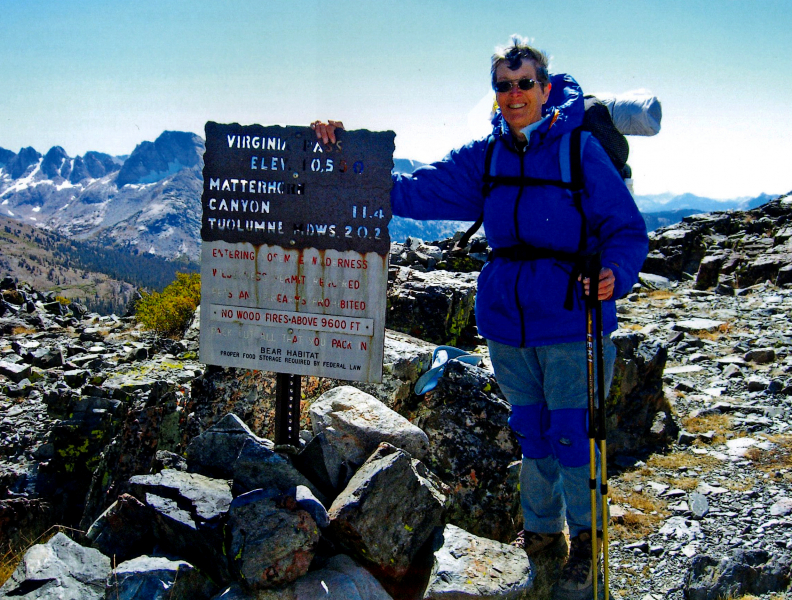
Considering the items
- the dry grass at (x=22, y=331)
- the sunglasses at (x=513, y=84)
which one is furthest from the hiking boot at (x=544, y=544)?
the dry grass at (x=22, y=331)

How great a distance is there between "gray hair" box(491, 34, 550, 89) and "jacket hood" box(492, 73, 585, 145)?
6.9 inches

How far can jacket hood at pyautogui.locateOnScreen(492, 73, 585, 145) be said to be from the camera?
3990mm

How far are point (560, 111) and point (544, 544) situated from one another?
325 centimetres

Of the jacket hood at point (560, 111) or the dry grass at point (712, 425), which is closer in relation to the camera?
the jacket hood at point (560, 111)

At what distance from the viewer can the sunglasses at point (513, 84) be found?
4.02 metres

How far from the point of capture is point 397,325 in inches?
392

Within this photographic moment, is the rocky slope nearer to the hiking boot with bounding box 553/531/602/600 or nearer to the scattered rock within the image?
the scattered rock

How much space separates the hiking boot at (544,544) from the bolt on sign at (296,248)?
1743mm

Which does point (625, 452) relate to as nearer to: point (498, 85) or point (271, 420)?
point (271, 420)

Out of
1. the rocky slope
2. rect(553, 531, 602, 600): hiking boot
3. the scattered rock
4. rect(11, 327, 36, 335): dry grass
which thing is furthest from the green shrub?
rect(553, 531, 602, 600): hiking boot

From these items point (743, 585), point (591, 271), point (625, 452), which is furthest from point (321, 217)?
point (625, 452)

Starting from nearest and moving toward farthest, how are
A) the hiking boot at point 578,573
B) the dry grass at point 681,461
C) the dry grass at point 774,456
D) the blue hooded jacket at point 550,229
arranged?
the blue hooded jacket at point 550,229
the hiking boot at point 578,573
the dry grass at point 774,456
the dry grass at point 681,461

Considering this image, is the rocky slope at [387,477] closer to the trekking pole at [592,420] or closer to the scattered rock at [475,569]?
the scattered rock at [475,569]

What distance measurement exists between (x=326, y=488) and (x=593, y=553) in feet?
7.27
